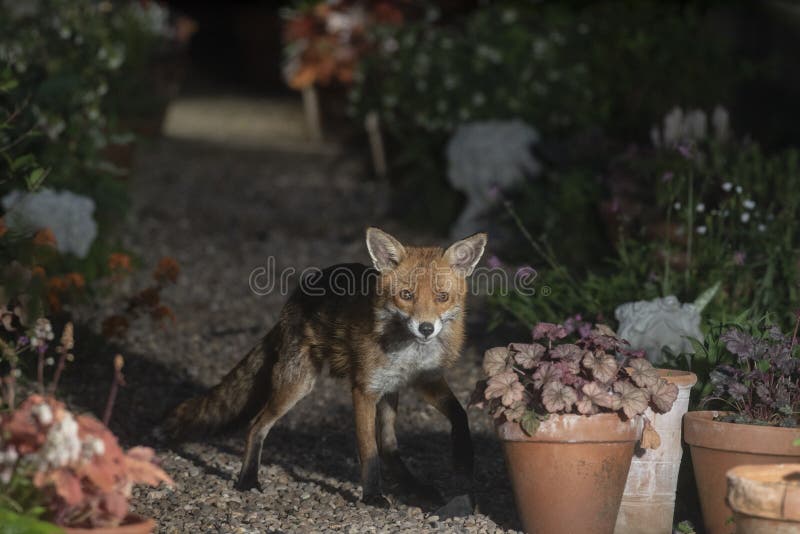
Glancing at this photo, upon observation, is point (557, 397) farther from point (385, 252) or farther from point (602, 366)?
point (385, 252)

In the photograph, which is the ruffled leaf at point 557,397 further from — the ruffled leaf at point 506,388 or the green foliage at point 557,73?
the green foliage at point 557,73

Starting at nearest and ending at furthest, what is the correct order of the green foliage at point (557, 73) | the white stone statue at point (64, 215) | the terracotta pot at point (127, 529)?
the terracotta pot at point (127, 529), the white stone statue at point (64, 215), the green foliage at point (557, 73)

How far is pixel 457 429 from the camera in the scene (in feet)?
15.6

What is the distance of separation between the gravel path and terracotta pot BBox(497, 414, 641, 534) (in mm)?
328

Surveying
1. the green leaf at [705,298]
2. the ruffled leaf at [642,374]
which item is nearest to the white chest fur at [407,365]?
the ruffled leaf at [642,374]

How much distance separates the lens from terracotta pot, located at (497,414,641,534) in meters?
4.07

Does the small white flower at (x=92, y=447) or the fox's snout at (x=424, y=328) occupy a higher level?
the fox's snout at (x=424, y=328)

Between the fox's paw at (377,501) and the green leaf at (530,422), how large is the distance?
92 cm

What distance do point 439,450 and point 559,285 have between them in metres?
1.47

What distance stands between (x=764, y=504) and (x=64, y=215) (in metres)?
5.69

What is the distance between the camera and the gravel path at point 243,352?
184 inches

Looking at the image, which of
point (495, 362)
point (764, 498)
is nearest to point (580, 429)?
point (495, 362)

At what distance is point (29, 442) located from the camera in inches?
123

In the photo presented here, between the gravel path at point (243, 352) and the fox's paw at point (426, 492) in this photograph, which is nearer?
the gravel path at point (243, 352)
